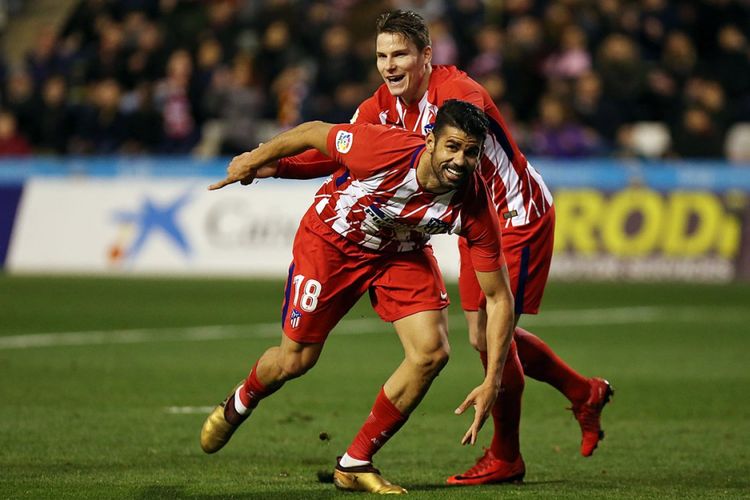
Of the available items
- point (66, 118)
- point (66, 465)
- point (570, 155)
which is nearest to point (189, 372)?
point (66, 465)

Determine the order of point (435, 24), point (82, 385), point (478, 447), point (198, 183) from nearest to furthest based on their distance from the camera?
point (478, 447), point (82, 385), point (198, 183), point (435, 24)

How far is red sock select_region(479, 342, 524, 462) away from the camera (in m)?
7.42

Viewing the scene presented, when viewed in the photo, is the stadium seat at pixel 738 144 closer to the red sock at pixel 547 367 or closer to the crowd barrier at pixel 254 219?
the crowd barrier at pixel 254 219

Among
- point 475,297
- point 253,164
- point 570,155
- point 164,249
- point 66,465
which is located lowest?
point 164,249

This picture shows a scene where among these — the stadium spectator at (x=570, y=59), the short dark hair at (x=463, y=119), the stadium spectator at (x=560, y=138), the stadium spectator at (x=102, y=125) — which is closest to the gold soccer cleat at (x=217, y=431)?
the short dark hair at (x=463, y=119)

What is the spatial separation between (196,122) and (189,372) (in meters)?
12.3

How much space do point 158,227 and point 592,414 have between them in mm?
13176

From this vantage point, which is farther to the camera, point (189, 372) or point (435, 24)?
point (435, 24)

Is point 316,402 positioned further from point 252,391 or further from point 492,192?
point 492,192

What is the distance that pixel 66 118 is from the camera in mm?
24234

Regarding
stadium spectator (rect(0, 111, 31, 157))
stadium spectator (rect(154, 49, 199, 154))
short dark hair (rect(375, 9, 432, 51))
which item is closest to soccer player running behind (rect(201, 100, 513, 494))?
short dark hair (rect(375, 9, 432, 51))

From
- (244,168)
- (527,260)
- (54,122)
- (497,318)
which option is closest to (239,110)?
(54,122)

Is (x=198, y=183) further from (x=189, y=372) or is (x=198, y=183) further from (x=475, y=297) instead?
(x=475, y=297)

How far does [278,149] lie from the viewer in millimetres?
6672
